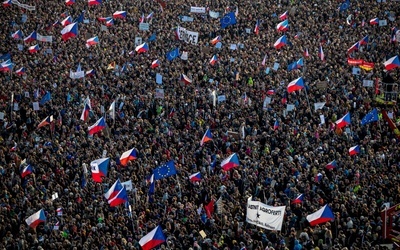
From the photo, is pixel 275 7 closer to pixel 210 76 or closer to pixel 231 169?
pixel 210 76

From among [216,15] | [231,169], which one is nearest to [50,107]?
[231,169]

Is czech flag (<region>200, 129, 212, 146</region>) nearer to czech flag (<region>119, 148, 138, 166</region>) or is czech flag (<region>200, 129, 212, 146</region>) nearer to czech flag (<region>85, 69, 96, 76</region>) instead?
czech flag (<region>119, 148, 138, 166</region>)

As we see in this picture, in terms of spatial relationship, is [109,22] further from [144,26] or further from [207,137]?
[207,137]

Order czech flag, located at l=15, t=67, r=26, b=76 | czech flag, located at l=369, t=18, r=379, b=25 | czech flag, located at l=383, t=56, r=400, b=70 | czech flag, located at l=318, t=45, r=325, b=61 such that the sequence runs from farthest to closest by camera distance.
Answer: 1. czech flag, located at l=369, t=18, r=379, b=25
2. czech flag, located at l=15, t=67, r=26, b=76
3. czech flag, located at l=318, t=45, r=325, b=61
4. czech flag, located at l=383, t=56, r=400, b=70

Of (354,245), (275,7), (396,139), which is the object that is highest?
(354,245)

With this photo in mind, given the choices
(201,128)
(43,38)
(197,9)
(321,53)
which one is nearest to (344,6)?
(321,53)

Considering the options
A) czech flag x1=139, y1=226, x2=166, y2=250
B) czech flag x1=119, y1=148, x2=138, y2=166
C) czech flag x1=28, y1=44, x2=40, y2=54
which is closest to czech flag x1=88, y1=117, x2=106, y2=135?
czech flag x1=119, y1=148, x2=138, y2=166
